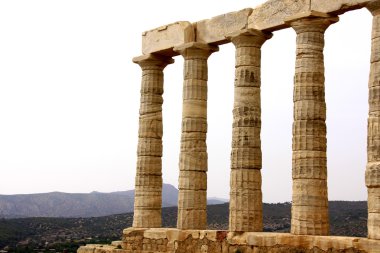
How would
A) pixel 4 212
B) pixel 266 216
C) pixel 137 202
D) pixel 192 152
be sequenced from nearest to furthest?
1. pixel 192 152
2. pixel 137 202
3. pixel 266 216
4. pixel 4 212

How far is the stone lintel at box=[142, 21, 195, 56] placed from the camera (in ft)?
104

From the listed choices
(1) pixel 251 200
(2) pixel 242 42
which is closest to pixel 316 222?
(1) pixel 251 200

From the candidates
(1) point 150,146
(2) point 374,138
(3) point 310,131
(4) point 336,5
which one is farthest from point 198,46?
(2) point 374,138

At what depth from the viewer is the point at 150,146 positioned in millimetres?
33406

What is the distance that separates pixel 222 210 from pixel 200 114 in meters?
44.0

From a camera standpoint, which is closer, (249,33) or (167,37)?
(249,33)

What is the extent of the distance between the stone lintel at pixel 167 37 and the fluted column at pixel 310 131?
245 inches

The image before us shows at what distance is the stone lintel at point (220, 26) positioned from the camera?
29234 mm

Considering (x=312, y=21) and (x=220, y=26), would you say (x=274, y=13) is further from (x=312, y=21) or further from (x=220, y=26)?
(x=220, y=26)

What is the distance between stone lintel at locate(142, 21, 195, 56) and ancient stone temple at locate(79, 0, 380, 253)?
0.15ft

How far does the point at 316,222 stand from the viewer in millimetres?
25531

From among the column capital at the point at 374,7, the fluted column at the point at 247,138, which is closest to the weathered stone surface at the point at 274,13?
the fluted column at the point at 247,138

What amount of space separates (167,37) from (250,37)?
5.25 metres

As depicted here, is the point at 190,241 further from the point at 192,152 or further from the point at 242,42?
the point at 242,42
